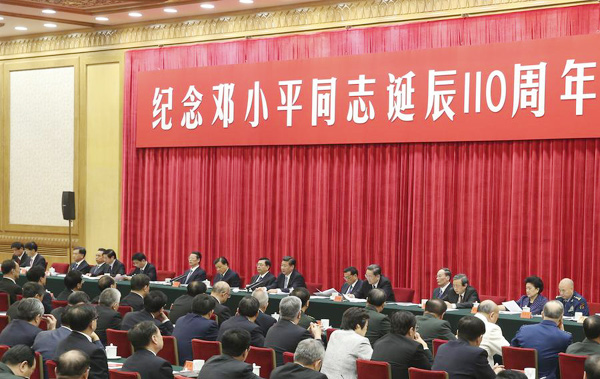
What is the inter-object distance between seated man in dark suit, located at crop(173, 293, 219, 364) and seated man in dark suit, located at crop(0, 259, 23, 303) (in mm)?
3421

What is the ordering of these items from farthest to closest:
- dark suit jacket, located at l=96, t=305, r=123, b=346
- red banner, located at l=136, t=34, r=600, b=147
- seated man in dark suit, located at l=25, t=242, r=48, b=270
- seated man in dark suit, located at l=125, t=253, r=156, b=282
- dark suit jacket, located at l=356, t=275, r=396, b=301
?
seated man in dark suit, located at l=25, t=242, r=48, b=270 < seated man in dark suit, located at l=125, t=253, r=156, b=282 < dark suit jacket, located at l=356, t=275, r=396, b=301 < red banner, located at l=136, t=34, r=600, b=147 < dark suit jacket, located at l=96, t=305, r=123, b=346

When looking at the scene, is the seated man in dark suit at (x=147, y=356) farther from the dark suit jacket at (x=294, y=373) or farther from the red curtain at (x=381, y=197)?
the red curtain at (x=381, y=197)

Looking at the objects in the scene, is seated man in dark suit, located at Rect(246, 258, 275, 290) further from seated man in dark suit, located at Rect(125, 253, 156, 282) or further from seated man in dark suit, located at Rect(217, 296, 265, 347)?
seated man in dark suit, located at Rect(217, 296, 265, 347)

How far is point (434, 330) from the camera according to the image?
6867 mm

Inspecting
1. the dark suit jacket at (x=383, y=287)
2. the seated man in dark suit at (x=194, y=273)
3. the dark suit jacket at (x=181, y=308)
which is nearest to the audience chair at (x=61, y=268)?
the seated man in dark suit at (x=194, y=273)

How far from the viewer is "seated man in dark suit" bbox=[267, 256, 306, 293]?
11.0 meters

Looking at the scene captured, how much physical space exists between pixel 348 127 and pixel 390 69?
3.10ft

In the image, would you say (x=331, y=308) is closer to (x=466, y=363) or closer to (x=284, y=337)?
(x=284, y=337)

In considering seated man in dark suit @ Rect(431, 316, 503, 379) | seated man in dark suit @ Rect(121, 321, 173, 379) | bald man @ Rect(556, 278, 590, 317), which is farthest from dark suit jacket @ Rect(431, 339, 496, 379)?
bald man @ Rect(556, 278, 590, 317)

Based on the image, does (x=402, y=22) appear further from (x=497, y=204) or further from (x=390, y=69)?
(x=497, y=204)

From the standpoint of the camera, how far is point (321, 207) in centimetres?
1217

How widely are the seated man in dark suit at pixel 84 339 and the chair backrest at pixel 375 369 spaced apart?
5.22ft

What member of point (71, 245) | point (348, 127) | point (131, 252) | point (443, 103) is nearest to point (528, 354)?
point (443, 103)

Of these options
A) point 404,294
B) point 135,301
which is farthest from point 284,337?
point 404,294
